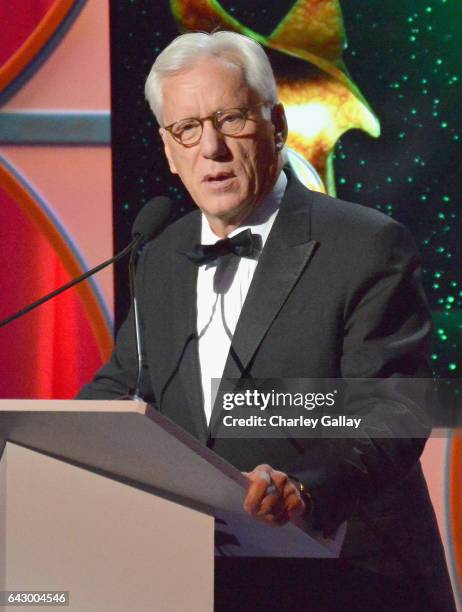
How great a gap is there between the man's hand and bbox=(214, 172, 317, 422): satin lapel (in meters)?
0.45

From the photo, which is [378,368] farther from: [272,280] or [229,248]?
[229,248]

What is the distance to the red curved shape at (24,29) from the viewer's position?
2688 millimetres

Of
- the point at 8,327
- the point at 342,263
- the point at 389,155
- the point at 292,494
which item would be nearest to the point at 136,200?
the point at 8,327

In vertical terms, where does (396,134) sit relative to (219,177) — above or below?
above

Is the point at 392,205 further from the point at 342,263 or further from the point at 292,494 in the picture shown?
the point at 292,494

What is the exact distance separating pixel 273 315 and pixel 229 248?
0.58 feet

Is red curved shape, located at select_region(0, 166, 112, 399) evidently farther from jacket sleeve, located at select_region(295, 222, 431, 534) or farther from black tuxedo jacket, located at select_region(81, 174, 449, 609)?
jacket sleeve, located at select_region(295, 222, 431, 534)

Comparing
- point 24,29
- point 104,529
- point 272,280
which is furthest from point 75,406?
point 24,29

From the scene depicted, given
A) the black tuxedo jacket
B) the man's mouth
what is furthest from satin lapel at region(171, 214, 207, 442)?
the man's mouth

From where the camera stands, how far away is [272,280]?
1844mm

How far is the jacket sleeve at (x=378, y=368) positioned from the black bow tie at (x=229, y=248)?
22cm

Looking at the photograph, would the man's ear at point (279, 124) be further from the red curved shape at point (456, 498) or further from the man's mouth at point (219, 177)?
the red curved shape at point (456, 498)

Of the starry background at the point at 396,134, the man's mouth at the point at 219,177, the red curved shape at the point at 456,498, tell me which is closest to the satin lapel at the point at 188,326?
the man's mouth at the point at 219,177

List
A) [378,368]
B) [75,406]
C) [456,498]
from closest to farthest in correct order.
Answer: [75,406] < [378,368] < [456,498]
